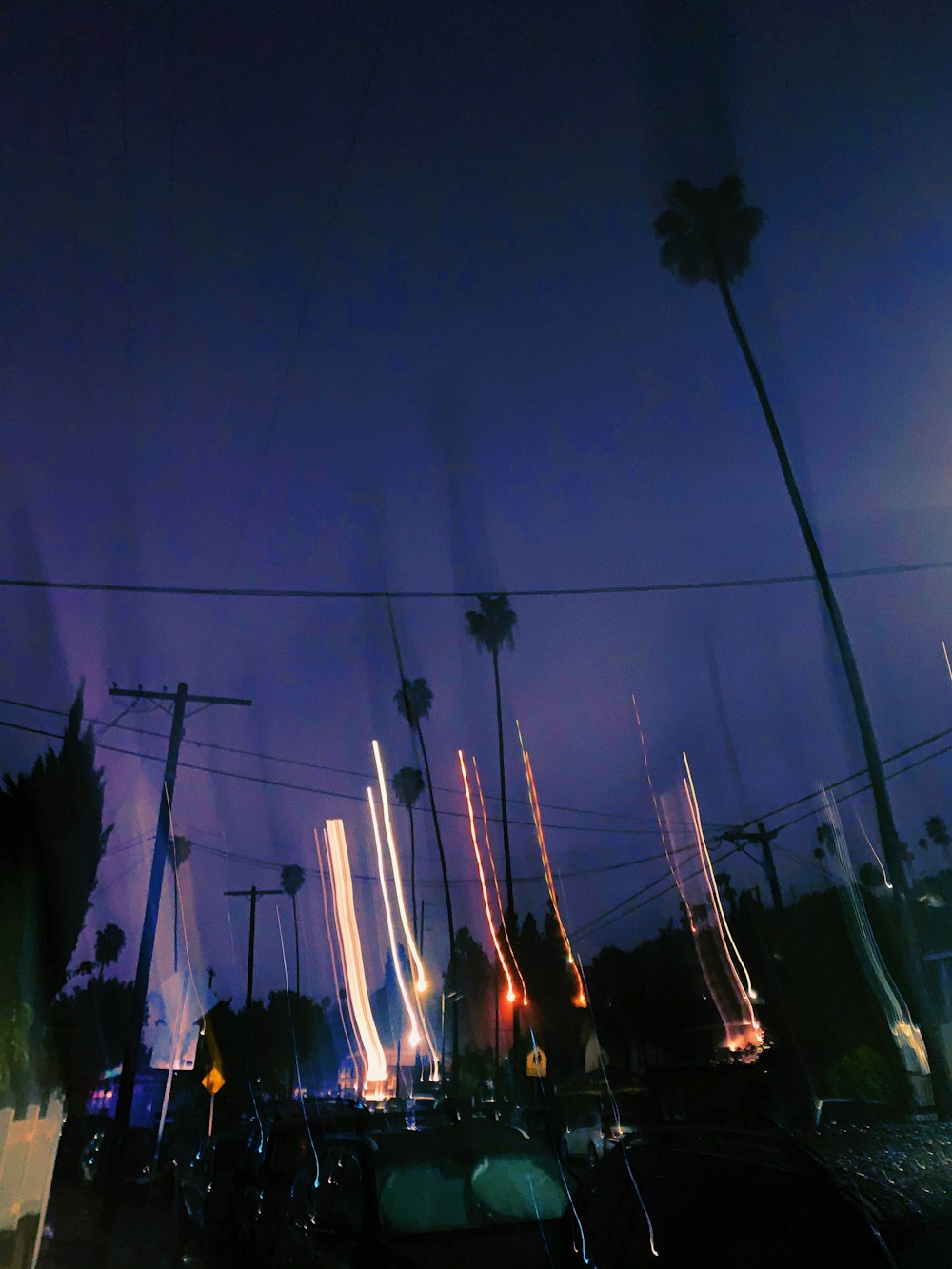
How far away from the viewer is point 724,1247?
362 centimetres

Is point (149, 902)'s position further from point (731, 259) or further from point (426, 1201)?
point (731, 259)

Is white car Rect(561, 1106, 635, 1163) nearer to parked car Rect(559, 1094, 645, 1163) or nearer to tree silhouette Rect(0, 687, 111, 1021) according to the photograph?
parked car Rect(559, 1094, 645, 1163)

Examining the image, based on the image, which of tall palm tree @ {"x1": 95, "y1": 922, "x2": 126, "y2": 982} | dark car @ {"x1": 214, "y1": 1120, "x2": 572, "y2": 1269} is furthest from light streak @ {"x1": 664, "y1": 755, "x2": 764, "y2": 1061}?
tall palm tree @ {"x1": 95, "y1": 922, "x2": 126, "y2": 982}

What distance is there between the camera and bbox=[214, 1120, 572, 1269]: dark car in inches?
225

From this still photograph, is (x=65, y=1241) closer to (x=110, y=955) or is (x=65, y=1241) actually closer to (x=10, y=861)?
(x=10, y=861)

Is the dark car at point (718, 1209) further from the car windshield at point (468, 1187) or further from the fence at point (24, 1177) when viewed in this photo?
the fence at point (24, 1177)

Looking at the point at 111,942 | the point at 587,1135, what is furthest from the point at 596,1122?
A: the point at 111,942

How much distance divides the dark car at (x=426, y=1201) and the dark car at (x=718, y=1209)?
47.5 inches

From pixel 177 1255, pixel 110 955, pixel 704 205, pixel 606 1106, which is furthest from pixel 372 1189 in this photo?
pixel 110 955

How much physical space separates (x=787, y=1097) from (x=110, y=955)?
295 feet

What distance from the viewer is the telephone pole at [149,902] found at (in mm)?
19797

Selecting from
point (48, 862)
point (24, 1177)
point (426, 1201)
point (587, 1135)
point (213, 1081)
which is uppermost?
point (48, 862)

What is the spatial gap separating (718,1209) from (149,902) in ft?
64.7

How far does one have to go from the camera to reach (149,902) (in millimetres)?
20844
